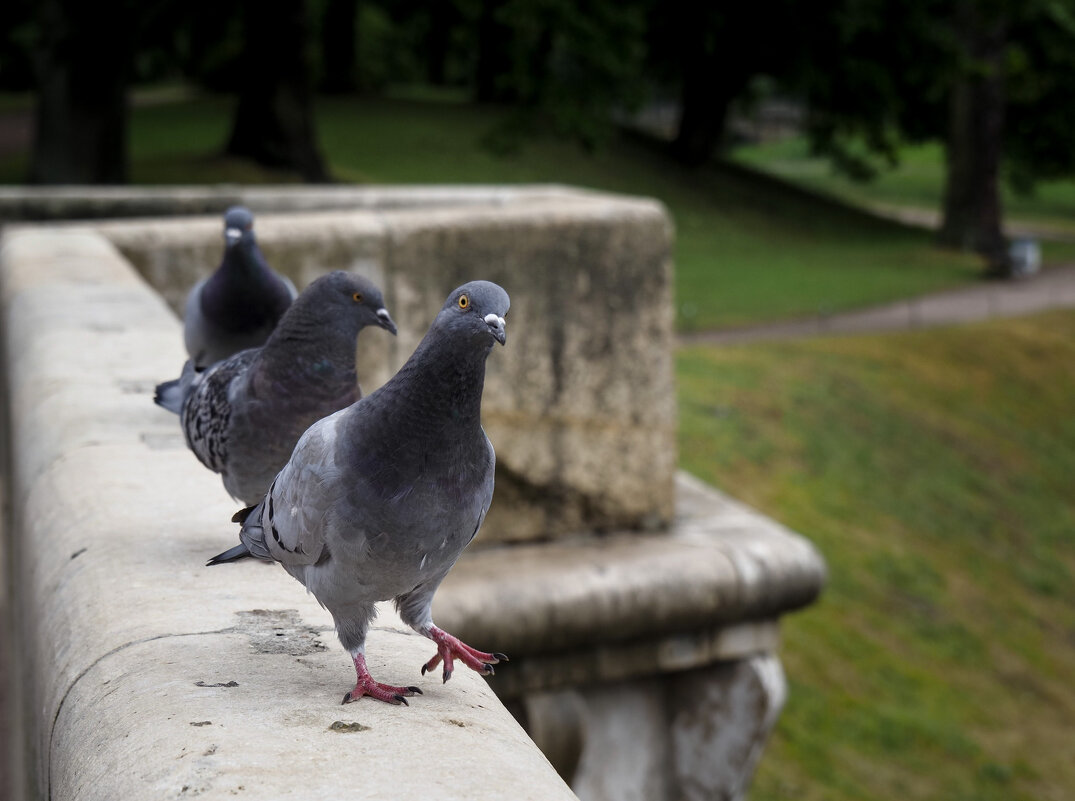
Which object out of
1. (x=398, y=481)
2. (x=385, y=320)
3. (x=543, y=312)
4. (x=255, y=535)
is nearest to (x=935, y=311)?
(x=543, y=312)

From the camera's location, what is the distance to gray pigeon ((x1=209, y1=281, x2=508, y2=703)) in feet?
6.63

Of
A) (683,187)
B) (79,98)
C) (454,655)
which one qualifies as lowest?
(683,187)

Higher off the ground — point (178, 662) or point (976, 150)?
point (178, 662)

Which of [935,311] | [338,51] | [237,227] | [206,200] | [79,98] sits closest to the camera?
[237,227]

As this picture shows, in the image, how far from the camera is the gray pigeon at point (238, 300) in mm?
3432

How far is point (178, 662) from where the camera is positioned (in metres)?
2.05

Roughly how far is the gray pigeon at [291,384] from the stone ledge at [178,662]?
0.61ft

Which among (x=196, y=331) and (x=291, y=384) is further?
(x=196, y=331)

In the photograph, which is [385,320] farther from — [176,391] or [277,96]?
[277,96]

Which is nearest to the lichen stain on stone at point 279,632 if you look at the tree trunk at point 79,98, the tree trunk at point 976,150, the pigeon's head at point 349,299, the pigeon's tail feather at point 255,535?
the pigeon's tail feather at point 255,535

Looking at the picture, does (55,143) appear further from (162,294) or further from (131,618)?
(131,618)

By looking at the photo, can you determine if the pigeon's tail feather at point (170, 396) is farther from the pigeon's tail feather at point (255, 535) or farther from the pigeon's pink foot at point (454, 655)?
the pigeon's pink foot at point (454, 655)

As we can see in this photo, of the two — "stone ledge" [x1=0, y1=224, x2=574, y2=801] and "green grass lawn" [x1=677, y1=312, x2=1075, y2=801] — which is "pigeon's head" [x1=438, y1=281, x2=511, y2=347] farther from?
"green grass lawn" [x1=677, y1=312, x2=1075, y2=801]

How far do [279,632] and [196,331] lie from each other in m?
1.50
